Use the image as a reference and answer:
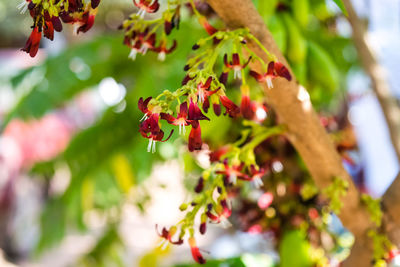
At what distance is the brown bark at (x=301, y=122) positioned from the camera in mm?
292

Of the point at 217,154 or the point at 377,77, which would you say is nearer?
the point at 217,154

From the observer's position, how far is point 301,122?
34 centimetres

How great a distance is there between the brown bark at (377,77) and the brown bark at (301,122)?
215 millimetres

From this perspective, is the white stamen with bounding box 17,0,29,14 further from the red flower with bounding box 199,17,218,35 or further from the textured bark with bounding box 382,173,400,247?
the textured bark with bounding box 382,173,400,247

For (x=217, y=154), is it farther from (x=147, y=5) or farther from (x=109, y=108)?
(x=109, y=108)

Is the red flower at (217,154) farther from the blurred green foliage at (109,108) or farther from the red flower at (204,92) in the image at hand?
the blurred green foliage at (109,108)

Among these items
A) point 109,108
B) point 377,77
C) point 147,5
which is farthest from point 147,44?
point 109,108

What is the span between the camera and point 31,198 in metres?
3.19

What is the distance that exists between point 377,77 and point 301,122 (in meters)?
0.32

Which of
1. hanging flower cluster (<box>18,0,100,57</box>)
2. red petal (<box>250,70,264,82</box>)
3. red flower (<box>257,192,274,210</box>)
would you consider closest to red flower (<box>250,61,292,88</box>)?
red petal (<box>250,70,264,82</box>)

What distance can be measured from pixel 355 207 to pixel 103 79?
1.86 feet

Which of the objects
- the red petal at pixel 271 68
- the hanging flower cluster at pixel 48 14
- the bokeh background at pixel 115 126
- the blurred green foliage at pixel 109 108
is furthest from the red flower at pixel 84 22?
the blurred green foliage at pixel 109 108

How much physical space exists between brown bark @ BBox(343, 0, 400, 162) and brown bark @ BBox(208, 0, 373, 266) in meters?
0.21

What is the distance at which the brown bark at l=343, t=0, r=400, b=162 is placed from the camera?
58cm
